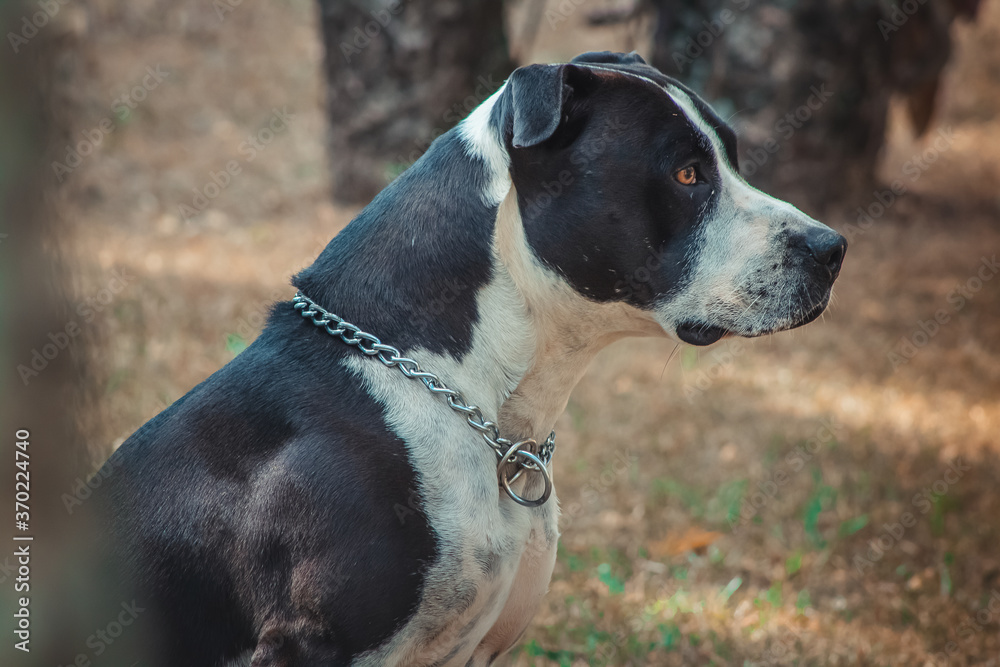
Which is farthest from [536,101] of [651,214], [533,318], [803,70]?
[803,70]

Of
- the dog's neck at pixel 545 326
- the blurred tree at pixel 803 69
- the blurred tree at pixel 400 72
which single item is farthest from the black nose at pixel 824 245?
the blurred tree at pixel 803 69

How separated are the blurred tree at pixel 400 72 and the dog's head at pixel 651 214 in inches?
177

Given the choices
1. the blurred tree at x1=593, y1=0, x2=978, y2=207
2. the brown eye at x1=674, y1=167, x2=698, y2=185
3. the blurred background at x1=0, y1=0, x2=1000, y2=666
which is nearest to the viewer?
the blurred background at x1=0, y1=0, x2=1000, y2=666

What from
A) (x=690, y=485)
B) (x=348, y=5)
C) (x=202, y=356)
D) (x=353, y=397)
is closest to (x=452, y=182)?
(x=353, y=397)

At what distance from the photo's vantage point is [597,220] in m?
1.99

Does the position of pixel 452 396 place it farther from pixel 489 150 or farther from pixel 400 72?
pixel 400 72

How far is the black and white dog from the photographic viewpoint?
1.83 m

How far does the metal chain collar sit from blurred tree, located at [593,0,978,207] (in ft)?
17.3

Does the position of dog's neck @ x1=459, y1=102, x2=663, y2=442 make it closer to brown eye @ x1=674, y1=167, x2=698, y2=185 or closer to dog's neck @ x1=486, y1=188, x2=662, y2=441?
dog's neck @ x1=486, y1=188, x2=662, y2=441

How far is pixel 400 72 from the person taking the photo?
676 centimetres

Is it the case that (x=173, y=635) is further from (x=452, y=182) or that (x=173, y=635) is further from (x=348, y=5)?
(x=348, y=5)

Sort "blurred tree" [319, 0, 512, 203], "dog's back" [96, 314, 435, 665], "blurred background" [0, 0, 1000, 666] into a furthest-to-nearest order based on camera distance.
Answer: "blurred tree" [319, 0, 512, 203]
"dog's back" [96, 314, 435, 665]
"blurred background" [0, 0, 1000, 666]

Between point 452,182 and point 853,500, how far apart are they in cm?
277

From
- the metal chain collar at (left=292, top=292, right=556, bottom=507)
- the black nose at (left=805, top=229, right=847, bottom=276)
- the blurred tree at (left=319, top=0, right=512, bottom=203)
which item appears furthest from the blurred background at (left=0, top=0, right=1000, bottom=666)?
the black nose at (left=805, top=229, right=847, bottom=276)
